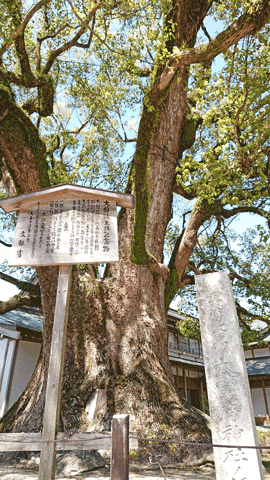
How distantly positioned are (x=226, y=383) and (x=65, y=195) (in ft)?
10.3

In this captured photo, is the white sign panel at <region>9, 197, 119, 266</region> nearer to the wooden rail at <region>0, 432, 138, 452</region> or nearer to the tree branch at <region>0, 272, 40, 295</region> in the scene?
the wooden rail at <region>0, 432, 138, 452</region>

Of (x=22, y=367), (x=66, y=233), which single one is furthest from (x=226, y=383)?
(x=22, y=367)

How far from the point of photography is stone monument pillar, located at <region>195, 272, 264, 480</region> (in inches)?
135

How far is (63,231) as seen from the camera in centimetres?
443

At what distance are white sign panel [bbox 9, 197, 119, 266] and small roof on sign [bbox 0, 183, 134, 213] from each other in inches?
2.8

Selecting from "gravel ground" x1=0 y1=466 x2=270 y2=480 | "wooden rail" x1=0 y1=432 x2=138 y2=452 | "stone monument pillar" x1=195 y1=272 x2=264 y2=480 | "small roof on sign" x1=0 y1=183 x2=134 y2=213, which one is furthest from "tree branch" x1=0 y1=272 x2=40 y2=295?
"stone monument pillar" x1=195 y1=272 x2=264 y2=480

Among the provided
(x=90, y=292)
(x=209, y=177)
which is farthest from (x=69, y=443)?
(x=209, y=177)

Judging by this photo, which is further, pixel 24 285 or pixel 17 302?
pixel 24 285

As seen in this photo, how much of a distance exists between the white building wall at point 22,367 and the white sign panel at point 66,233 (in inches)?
316

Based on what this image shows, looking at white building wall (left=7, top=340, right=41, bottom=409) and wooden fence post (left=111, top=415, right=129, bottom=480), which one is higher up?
white building wall (left=7, top=340, right=41, bottom=409)

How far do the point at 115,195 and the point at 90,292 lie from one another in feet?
8.92

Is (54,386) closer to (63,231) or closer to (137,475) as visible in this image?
(137,475)

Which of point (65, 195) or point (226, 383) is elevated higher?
point (65, 195)

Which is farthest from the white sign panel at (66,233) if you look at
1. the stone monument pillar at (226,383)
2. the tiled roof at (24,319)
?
the tiled roof at (24,319)
